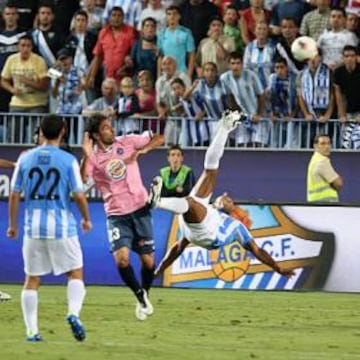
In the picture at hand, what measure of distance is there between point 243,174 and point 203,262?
3.24m

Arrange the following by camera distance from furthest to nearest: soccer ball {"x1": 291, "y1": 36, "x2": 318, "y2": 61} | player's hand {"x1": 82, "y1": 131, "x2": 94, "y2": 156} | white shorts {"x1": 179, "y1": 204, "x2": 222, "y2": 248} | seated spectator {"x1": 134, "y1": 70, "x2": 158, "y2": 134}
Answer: seated spectator {"x1": 134, "y1": 70, "x2": 158, "y2": 134}, soccer ball {"x1": 291, "y1": 36, "x2": 318, "y2": 61}, white shorts {"x1": 179, "y1": 204, "x2": 222, "y2": 248}, player's hand {"x1": 82, "y1": 131, "x2": 94, "y2": 156}

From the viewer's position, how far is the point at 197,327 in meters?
16.1

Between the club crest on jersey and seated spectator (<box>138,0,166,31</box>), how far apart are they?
8.51 metres

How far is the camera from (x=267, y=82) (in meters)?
24.6

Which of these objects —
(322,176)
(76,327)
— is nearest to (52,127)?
(76,327)

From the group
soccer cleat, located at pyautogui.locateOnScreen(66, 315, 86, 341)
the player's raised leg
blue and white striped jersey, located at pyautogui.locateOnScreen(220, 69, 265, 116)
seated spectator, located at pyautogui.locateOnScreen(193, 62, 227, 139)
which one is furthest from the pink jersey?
blue and white striped jersey, located at pyautogui.locateOnScreen(220, 69, 265, 116)

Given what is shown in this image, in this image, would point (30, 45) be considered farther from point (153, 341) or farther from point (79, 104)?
point (153, 341)

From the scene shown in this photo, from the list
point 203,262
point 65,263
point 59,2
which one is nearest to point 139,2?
point 59,2

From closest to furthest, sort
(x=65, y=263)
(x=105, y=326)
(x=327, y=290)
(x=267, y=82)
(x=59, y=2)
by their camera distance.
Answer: (x=65, y=263) → (x=105, y=326) → (x=327, y=290) → (x=267, y=82) → (x=59, y=2)

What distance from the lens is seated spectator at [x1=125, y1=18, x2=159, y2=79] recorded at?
25344 mm

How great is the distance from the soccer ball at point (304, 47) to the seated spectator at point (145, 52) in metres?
2.70

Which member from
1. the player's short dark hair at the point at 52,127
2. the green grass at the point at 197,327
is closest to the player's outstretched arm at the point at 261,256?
the green grass at the point at 197,327

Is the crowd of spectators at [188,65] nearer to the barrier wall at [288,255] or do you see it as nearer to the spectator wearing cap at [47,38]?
the spectator wearing cap at [47,38]

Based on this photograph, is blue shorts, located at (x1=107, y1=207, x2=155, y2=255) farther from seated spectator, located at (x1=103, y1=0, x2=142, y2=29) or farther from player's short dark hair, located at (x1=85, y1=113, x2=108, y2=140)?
seated spectator, located at (x1=103, y1=0, x2=142, y2=29)
